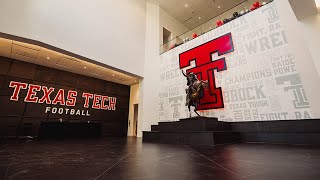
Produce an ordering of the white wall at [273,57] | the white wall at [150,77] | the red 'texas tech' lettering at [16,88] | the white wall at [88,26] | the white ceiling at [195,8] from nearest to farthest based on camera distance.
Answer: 1. the white wall at [273,57]
2. the white wall at [88,26]
3. the red 'texas tech' lettering at [16,88]
4. the white wall at [150,77]
5. the white ceiling at [195,8]

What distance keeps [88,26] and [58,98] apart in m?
3.72

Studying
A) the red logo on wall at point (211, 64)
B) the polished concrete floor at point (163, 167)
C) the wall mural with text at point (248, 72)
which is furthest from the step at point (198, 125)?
the polished concrete floor at point (163, 167)

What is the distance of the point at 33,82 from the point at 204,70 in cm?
722

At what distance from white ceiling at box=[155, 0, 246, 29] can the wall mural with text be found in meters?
3.39

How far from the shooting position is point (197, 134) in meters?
3.48

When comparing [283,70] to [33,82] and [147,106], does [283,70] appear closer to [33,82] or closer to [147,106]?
[147,106]

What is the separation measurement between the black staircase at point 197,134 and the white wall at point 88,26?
3.49m

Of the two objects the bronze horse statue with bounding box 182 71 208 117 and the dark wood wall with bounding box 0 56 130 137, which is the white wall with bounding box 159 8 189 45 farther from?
the dark wood wall with bounding box 0 56 130 137

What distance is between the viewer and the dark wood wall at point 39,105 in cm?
582

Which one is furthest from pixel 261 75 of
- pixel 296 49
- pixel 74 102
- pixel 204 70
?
pixel 74 102

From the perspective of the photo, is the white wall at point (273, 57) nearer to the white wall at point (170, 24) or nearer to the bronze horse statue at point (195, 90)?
the bronze horse statue at point (195, 90)

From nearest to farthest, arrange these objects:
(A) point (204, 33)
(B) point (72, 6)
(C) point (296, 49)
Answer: (C) point (296, 49), (B) point (72, 6), (A) point (204, 33)

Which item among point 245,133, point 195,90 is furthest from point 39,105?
point 245,133

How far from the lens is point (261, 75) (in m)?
4.31
